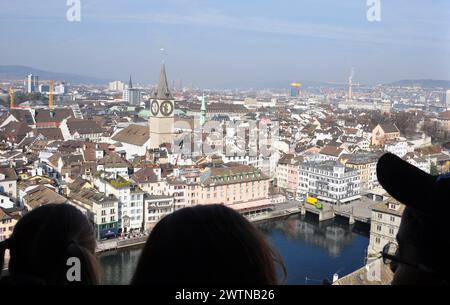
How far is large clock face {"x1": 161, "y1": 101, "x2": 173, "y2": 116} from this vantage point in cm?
930

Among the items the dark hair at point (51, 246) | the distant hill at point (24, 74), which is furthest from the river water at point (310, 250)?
the dark hair at point (51, 246)

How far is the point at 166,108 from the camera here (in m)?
9.38

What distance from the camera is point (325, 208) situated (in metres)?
6.78

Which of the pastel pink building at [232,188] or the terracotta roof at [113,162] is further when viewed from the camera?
the terracotta roof at [113,162]

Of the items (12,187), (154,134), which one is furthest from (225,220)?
(154,134)

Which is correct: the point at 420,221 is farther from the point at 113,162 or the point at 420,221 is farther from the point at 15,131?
the point at 15,131

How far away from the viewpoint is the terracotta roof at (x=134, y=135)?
9.58 meters

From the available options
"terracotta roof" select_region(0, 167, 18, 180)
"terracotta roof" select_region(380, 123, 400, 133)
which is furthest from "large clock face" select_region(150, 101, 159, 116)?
"terracotta roof" select_region(380, 123, 400, 133)

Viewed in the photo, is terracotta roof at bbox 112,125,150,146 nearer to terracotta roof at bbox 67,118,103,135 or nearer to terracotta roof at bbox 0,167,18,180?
terracotta roof at bbox 67,118,103,135

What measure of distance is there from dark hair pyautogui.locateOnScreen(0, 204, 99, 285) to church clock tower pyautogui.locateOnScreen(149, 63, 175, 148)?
28.5 ft

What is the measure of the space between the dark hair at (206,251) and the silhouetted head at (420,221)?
0.32ft

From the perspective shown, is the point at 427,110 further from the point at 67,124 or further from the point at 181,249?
the point at 181,249
